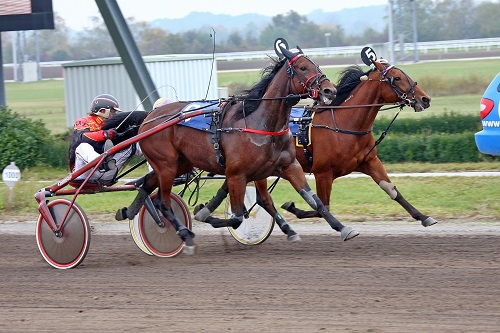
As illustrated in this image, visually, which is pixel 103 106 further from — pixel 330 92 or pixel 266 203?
pixel 330 92

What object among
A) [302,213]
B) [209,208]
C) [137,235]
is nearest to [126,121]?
[137,235]

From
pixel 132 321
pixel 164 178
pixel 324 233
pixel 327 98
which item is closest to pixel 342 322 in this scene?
pixel 132 321

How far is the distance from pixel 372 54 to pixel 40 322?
421 centimetres

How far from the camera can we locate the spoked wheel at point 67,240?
720cm

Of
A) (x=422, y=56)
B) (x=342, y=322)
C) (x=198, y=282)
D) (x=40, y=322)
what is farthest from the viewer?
(x=422, y=56)

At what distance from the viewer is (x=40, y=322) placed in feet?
17.6

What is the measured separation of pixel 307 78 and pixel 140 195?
2.02m

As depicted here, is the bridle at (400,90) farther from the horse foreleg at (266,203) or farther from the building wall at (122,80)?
the building wall at (122,80)

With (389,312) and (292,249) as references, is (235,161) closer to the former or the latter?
(292,249)

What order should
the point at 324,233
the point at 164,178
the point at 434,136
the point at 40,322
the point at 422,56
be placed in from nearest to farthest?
the point at 40,322, the point at 164,178, the point at 324,233, the point at 434,136, the point at 422,56

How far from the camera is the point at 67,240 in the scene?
723 cm

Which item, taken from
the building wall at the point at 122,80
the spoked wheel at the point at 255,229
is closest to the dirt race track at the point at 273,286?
the spoked wheel at the point at 255,229

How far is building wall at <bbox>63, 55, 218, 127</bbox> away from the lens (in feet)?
54.7

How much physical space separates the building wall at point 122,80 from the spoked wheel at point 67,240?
29.6ft
